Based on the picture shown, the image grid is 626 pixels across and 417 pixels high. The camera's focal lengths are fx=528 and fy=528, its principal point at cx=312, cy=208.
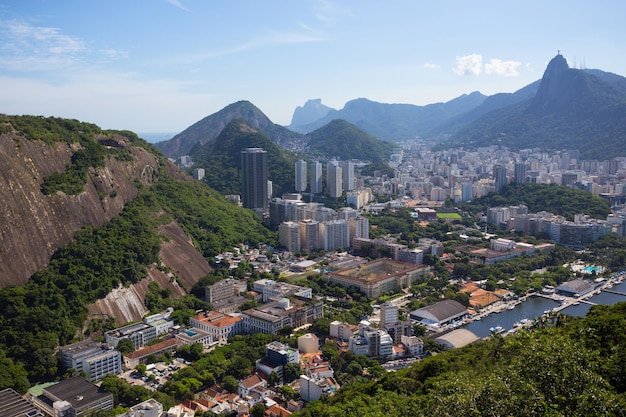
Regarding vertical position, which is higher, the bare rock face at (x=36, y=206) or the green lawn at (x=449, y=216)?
the bare rock face at (x=36, y=206)

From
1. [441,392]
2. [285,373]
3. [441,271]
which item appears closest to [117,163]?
[285,373]

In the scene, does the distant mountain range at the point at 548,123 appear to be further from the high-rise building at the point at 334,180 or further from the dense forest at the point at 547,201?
the dense forest at the point at 547,201

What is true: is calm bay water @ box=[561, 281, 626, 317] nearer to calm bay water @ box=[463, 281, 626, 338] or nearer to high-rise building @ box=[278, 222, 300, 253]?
calm bay water @ box=[463, 281, 626, 338]

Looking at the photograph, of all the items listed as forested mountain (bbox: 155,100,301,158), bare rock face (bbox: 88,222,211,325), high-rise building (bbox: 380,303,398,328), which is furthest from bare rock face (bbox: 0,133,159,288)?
forested mountain (bbox: 155,100,301,158)

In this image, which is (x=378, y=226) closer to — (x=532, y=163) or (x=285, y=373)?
(x=285, y=373)

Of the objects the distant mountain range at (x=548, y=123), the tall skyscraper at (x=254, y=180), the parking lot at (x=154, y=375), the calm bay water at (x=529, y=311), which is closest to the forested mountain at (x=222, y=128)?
the distant mountain range at (x=548, y=123)

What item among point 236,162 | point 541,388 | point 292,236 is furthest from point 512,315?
point 236,162
